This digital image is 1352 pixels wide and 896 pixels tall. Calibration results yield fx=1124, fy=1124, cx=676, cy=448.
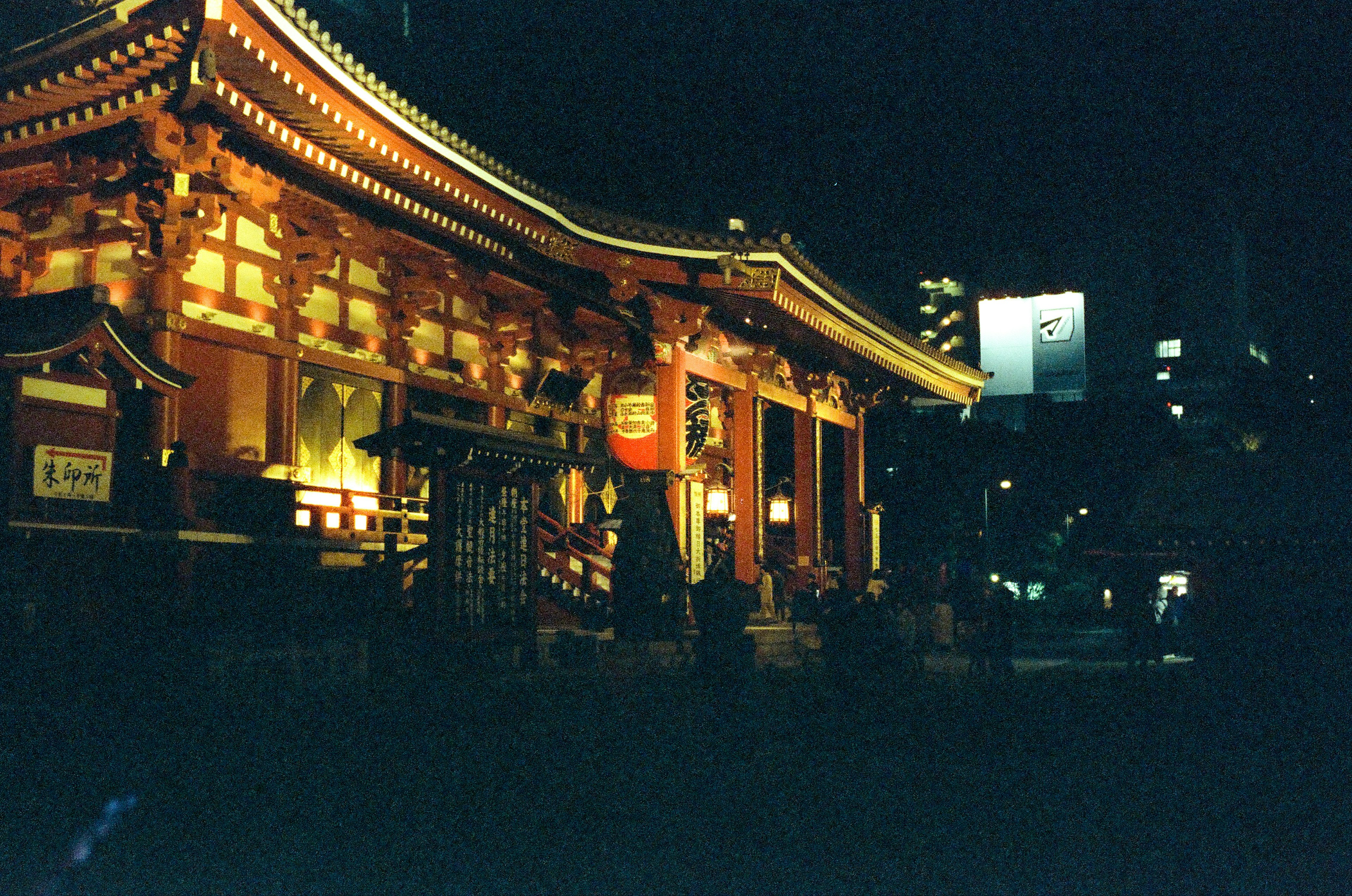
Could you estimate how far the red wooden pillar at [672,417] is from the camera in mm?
17984

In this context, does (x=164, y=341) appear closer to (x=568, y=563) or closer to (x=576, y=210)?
(x=576, y=210)

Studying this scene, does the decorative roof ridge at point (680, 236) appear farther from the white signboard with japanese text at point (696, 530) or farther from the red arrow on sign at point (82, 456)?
the red arrow on sign at point (82, 456)

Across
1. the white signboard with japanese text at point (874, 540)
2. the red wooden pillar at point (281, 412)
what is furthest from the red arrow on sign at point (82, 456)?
the white signboard with japanese text at point (874, 540)

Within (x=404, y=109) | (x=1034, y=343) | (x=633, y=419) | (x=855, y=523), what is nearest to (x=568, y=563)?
(x=633, y=419)

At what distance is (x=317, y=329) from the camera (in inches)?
560

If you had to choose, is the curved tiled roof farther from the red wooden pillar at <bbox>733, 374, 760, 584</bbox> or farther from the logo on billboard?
the logo on billboard

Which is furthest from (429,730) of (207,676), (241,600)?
(241,600)

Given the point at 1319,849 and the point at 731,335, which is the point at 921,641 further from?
the point at 1319,849

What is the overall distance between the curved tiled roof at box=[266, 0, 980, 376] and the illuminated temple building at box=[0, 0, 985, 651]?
6 centimetres

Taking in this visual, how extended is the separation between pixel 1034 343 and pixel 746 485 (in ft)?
83.5

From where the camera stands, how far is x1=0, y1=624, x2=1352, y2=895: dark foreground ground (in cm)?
617

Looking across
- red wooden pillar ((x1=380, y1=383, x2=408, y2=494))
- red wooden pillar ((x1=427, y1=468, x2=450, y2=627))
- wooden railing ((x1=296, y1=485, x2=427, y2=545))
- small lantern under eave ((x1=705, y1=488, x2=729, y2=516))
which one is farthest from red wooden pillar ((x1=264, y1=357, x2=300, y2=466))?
small lantern under eave ((x1=705, y1=488, x2=729, y2=516))

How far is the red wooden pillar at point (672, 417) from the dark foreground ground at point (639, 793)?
5.24m

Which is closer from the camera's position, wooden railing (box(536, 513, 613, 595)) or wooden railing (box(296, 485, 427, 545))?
wooden railing (box(296, 485, 427, 545))
